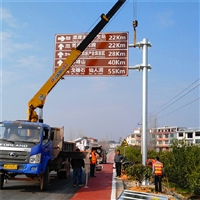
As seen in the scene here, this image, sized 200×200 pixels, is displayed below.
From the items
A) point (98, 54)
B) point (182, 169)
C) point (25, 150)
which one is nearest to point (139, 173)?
point (182, 169)

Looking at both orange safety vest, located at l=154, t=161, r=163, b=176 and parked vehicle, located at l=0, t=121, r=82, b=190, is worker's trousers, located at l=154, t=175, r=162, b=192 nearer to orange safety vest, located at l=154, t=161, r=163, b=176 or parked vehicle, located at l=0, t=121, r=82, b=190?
orange safety vest, located at l=154, t=161, r=163, b=176

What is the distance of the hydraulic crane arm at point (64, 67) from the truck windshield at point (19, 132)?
7.88 ft

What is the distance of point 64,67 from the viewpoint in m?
12.9

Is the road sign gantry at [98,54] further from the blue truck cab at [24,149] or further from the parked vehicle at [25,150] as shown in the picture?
the blue truck cab at [24,149]

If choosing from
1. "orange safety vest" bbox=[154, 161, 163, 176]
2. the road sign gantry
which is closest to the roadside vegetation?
"orange safety vest" bbox=[154, 161, 163, 176]

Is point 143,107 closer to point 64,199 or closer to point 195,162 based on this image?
point 195,162

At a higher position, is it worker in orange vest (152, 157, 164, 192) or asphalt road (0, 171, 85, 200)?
worker in orange vest (152, 157, 164, 192)

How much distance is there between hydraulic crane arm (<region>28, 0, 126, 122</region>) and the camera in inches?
495

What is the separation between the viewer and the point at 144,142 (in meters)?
12.7

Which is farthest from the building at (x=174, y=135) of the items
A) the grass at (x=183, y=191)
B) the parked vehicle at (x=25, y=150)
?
the parked vehicle at (x=25, y=150)

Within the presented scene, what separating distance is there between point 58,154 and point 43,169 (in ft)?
6.14

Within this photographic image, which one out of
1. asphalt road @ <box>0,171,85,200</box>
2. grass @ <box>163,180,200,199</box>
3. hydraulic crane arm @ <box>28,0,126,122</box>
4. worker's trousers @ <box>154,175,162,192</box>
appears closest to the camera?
asphalt road @ <box>0,171,85,200</box>

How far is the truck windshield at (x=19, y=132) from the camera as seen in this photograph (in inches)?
383

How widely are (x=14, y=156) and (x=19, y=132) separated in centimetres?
94
